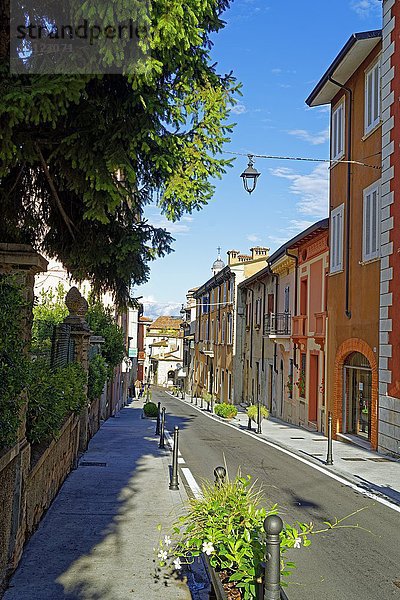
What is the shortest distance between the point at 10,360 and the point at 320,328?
60.8 ft

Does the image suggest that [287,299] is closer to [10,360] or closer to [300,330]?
[300,330]

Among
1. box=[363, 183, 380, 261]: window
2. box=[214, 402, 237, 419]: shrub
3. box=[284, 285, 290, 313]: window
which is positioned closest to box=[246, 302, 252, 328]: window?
box=[284, 285, 290, 313]: window

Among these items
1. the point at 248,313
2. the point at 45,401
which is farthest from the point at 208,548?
the point at 248,313

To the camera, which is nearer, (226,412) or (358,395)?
(358,395)

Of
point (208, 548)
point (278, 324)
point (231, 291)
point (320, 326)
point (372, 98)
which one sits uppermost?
point (372, 98)

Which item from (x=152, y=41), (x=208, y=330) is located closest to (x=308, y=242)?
(x=152, y=41)

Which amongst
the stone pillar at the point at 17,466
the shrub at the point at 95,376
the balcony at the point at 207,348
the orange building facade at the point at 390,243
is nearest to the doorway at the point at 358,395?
the orange building facade at the point at 390,243

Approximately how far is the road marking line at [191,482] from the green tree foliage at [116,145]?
11.2ft

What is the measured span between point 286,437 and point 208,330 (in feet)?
123

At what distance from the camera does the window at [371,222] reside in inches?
687

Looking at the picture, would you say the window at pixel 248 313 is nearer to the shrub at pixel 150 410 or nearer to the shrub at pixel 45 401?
the shrub at pixel 150 410

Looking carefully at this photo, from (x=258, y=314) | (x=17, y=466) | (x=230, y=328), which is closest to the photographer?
(x=17, y=466)

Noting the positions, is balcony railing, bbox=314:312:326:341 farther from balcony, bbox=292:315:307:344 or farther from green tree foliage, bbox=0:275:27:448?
green tree foliage, bbox=0:275:27:448

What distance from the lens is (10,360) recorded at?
5598 millimetres
